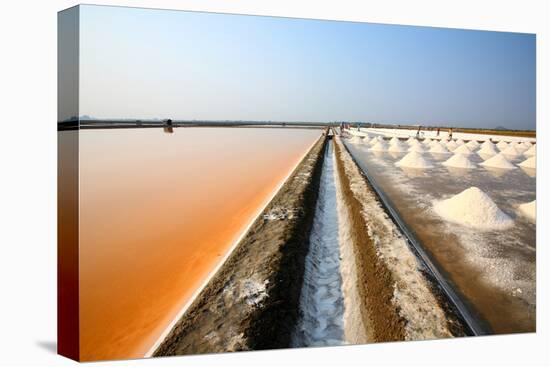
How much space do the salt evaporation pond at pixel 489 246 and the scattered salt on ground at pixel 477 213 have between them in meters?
0.08

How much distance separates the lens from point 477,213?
5035 millimetres

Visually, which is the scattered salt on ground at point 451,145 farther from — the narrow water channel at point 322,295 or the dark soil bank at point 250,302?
the dark soil bank at point 250,302

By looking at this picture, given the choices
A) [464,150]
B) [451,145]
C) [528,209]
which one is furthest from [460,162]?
[528,209]

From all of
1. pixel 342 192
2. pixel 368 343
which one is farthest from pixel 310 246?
pixel 342 192

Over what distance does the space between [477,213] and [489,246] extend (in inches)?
31.0

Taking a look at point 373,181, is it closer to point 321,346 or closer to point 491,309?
point 491,309

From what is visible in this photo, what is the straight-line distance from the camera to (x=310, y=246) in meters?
4.46

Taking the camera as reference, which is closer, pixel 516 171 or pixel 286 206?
pixel 286 206

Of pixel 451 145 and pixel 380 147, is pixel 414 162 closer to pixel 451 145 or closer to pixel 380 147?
pixel 451 145

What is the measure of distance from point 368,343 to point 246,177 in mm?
5714

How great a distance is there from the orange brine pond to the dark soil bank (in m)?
0.25

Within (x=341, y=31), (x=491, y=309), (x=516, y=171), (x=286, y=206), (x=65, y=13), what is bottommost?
(x=491, y=309)

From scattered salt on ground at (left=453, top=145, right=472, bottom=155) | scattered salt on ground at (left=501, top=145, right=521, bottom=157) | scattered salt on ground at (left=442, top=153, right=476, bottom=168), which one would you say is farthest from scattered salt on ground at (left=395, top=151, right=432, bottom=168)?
scattered salt on ground at (left=501, top=145, right=521, bottom=157)

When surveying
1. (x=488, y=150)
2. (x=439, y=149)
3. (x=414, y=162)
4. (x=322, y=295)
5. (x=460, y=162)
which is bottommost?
(x=322, y=295)
